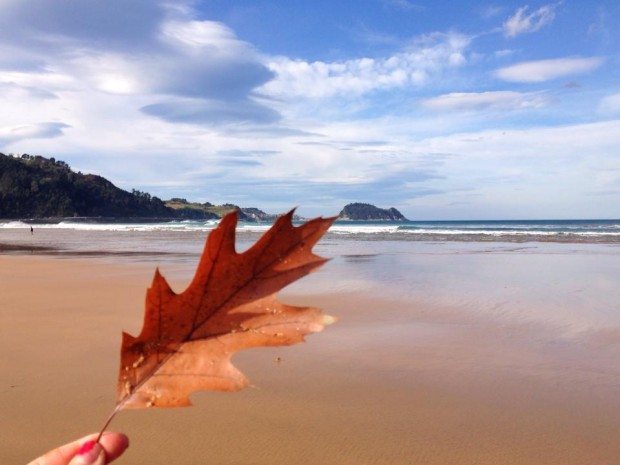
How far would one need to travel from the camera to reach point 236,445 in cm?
257

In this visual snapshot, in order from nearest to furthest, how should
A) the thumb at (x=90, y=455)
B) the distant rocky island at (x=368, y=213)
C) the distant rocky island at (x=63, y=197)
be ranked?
1. the thumb at (x=90, y=455)
2. the distant rocky island at (x=63, y=197)
3. the distant rocky island at (x=368, y=213)

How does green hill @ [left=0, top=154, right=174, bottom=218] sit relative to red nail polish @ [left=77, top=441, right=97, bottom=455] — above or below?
above

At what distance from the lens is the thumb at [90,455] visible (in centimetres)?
68

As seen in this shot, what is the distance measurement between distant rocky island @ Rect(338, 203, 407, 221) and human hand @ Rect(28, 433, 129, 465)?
78.5m

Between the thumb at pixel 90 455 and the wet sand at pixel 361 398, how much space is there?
1.68 metres

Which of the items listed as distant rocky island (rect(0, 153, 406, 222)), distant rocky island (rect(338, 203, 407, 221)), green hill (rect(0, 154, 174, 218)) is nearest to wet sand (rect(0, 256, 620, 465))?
distant rocky island (rect(0, 153, 406, 222))

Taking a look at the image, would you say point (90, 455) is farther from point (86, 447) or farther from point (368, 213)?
point (368, 213)

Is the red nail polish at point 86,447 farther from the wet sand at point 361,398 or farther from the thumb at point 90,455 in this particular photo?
the wet sand at point 361,398

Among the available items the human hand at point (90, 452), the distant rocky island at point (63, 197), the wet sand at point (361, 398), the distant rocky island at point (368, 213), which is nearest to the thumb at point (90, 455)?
the human hand at point (90, 452)

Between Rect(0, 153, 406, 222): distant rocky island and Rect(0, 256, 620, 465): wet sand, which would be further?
Rect(0, 153, 406, 222): distant rocky island

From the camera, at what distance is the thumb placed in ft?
2.22

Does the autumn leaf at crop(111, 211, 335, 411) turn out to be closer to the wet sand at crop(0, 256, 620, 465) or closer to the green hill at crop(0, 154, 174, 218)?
the wet sand at crop(0, 256, 620, 465)

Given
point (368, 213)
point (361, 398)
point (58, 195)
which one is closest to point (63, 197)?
point (58, 195)

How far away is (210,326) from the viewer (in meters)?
0.72
